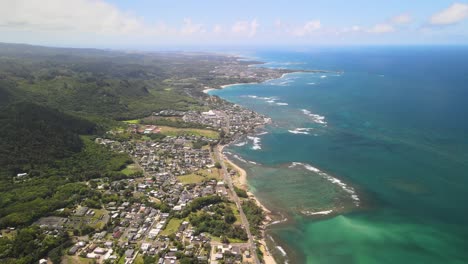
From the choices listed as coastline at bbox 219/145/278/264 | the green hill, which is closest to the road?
coastline at bbox 219/145/278/264

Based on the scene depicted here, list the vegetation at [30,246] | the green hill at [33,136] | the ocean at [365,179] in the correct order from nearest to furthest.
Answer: the vegetation at [30,246], the ocean at [365,179], the green hill at [33,136]

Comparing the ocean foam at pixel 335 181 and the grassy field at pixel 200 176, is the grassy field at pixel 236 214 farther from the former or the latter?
the ocean foam at pixel 335 181

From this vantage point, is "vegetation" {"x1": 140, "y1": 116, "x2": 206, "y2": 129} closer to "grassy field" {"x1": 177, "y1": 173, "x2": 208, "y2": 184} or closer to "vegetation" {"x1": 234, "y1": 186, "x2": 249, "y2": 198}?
"grassy field" {"x1": 177, "y1": 173, "x2": 208, "y2": 184}

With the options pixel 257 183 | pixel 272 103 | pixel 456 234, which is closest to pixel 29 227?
pixel 257 183

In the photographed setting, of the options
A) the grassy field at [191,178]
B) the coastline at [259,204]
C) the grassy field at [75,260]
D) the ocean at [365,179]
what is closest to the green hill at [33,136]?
the grassy field at [191,178]

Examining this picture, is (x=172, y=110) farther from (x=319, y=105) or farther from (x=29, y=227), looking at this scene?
(x=29, y=227)

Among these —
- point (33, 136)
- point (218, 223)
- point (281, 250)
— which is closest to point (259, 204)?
point (218, 223)
